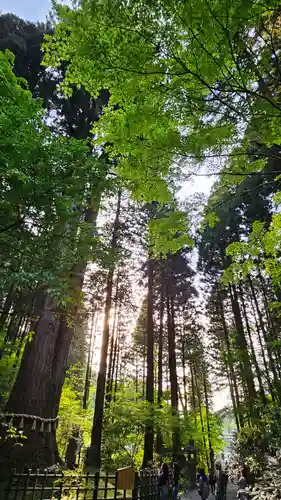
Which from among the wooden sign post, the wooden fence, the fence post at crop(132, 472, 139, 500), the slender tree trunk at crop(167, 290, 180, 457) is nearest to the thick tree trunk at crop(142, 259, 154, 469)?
the slender tree trunk at crop(167, 290, 180, 457)

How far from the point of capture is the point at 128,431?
28.9 ft

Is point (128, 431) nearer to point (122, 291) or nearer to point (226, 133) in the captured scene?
point (122, 291)

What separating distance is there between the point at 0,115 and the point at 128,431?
9.27 metres

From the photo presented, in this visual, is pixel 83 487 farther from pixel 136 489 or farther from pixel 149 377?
pixel 149 377

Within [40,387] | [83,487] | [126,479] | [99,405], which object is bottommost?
[83,487]

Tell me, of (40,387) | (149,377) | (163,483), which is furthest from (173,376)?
(40,387)

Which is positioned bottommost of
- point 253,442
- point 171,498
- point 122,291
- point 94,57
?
point 171,498

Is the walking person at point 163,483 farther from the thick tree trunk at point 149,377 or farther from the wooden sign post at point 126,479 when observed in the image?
the wooden sign post at point 126,479

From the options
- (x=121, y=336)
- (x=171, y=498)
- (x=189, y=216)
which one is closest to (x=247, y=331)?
(x=121, y=336)

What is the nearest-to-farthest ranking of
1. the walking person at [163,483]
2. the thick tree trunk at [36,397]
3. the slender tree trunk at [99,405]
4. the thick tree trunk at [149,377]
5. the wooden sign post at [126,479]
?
the wooden sign post at [126,479], the thick tree trunk at [36,397], the walking person at [163,483], the slender tree trunk at [99,405], the thick tree trunk at [149,377]

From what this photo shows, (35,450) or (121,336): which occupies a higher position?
(121,336)

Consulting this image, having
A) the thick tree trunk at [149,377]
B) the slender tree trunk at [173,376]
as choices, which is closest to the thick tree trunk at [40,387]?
the thick tree trunk at [149,377]

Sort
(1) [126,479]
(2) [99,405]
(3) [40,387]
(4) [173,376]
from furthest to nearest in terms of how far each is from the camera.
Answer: (4) [173,376] → (2) [99,405] → (3) [40,387] → (1) [126,479]

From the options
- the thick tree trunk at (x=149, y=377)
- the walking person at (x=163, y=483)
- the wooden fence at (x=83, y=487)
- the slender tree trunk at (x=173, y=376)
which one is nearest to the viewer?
the wooden fence at (x=83, y=487)
